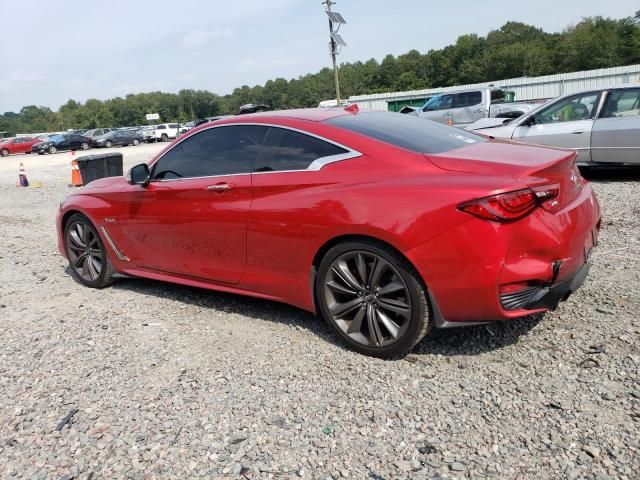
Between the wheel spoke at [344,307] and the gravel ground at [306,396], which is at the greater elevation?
the wheel spoke at [344,307]

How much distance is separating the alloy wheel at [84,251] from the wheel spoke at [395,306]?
3.00 metres

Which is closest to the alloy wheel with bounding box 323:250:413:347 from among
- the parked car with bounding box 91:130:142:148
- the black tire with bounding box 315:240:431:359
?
the black tire with bounding box 315:240:431:359

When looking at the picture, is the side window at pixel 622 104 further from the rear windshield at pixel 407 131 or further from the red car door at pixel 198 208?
the red car door at pixel 198 208

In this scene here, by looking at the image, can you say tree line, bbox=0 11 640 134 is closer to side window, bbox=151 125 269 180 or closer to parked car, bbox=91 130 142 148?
parked car, bbox=91 130 142 148

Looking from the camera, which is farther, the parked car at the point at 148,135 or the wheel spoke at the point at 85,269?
the parked car at the point at 148,135

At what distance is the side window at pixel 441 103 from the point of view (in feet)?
61.8

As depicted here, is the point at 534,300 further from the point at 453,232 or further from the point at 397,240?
the point at 397,240

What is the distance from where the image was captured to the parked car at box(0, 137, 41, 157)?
41094 mm

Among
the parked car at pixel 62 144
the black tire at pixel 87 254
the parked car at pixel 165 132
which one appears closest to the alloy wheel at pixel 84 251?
the black tire at pixel 87 254

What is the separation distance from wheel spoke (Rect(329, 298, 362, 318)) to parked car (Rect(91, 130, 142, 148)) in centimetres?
4197

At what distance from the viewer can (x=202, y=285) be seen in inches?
168

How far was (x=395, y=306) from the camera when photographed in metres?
3.23

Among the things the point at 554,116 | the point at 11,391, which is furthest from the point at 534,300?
the point at 554,116

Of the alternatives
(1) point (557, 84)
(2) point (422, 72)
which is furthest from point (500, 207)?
(2) point (422, 72)
